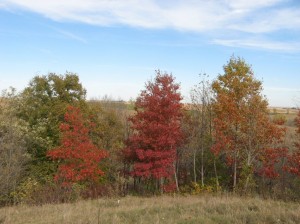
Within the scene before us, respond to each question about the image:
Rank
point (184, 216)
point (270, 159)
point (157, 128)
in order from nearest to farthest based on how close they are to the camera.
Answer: point (184, 216) < point (157, 128) < point (270, 159)

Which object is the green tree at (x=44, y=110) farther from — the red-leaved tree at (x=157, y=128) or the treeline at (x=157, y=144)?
the red-leaved tree at (x=157, y=128)

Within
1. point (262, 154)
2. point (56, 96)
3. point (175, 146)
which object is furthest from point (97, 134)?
point (262, 154)

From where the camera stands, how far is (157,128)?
20719 millimetres

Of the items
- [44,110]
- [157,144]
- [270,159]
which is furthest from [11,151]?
[270,159]

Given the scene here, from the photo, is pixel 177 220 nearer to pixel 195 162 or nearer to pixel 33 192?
pixel 33 192

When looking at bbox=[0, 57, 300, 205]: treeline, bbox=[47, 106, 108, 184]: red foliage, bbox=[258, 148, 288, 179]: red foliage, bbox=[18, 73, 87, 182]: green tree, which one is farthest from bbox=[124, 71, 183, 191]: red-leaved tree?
bbox=[18, 73, 87, 182]: green tree

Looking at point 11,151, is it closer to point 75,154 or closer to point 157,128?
point 75,154

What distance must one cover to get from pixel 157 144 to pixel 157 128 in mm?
1025

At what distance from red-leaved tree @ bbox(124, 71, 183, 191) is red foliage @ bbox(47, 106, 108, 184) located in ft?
9.27

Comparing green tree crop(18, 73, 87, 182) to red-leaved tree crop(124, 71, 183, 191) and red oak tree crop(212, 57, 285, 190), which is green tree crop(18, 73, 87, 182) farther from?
red oak tree crop(212, 57, 285, 190)

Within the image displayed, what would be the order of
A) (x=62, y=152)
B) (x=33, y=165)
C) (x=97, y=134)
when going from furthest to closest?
1. (x=97, y=134)
2. (x=33, y=165)
3. (x=62, y=152)

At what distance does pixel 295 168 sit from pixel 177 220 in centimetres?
1190

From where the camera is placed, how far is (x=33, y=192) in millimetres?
20516

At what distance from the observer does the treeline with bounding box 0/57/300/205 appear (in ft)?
69.0
